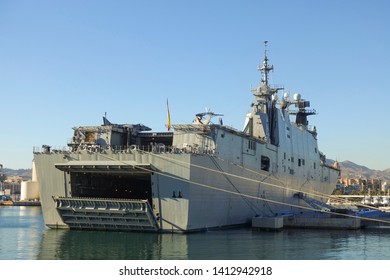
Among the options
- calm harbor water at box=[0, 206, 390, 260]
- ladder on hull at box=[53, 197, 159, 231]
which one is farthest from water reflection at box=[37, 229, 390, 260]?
ladder on hull at box=[53, 197, 159, 231]

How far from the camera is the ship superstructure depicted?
1180 inches

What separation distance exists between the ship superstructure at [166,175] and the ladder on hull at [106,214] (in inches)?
2.5

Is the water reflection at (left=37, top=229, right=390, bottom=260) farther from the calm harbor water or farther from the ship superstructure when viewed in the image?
the ship superstructure

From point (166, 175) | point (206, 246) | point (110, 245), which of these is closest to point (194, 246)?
point (206, 246)

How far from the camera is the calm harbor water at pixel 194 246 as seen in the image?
23812 mm

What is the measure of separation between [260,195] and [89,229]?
43.6 ft

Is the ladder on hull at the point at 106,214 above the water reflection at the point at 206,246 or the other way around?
above

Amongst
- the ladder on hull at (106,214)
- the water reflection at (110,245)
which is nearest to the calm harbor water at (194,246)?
the water reflection at (110,245)

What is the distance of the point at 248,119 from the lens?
40.5 metres

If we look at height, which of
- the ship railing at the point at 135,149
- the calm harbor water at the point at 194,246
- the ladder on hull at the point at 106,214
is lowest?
the calm harbor water at the point at 194,246

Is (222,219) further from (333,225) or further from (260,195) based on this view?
(333,225)

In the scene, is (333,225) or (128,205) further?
(333,225)

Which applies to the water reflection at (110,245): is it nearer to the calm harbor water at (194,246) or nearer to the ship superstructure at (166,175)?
the calm harbor water at (194,246)
